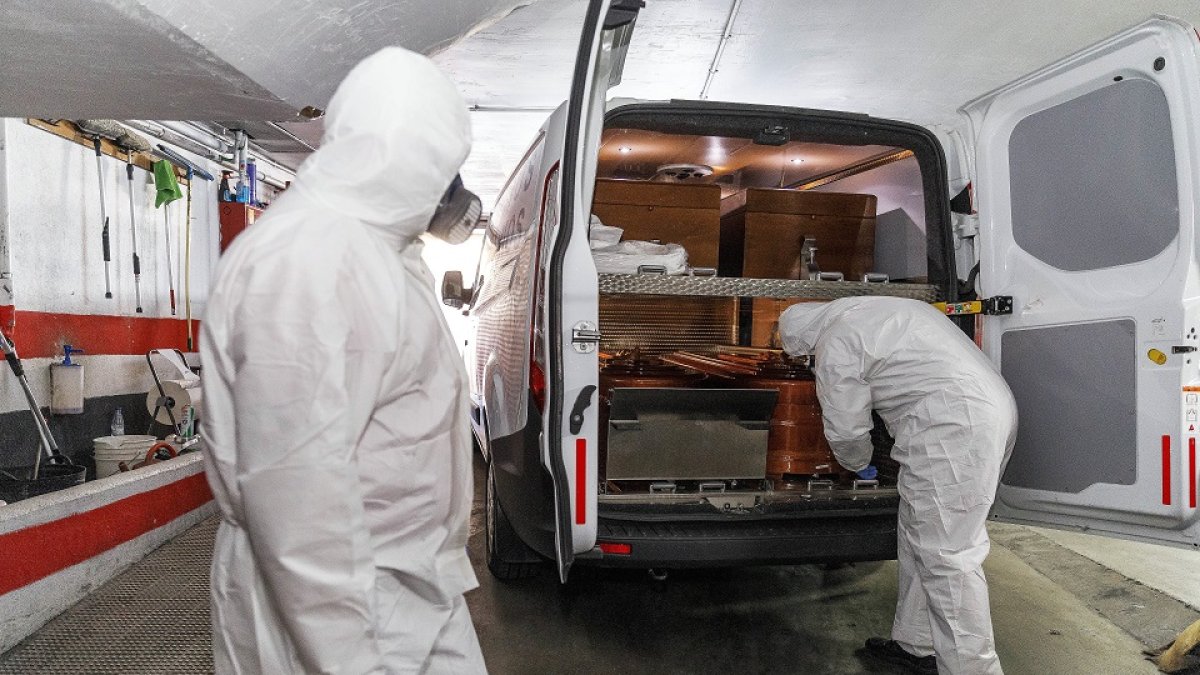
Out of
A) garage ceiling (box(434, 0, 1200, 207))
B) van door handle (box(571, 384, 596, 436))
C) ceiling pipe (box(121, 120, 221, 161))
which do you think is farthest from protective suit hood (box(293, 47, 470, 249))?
ceiling pipe (box(121, 120, 221, 161))

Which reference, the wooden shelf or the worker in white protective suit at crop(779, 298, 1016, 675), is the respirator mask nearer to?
the worker in white protective suit at crop(779, 298, 1016, 675)

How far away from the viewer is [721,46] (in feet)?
16.3

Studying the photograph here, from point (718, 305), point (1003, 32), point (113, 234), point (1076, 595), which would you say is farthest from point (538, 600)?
point (1003, 32)

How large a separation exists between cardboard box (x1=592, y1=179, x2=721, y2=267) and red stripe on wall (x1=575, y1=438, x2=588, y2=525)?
173 centimetres

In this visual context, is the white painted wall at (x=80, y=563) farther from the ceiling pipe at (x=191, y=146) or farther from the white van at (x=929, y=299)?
the ceiling pipe at (x=191, y=146)

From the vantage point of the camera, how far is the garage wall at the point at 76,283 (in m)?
4.25

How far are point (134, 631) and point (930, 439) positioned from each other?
3553mm

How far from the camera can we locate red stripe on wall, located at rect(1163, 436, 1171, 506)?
2.46 metres

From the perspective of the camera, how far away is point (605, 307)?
4.45 meters

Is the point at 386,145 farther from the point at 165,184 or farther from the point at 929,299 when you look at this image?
the point at 165,184

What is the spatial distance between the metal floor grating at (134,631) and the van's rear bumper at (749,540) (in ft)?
5.94

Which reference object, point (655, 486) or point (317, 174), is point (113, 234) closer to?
point (655, 486)

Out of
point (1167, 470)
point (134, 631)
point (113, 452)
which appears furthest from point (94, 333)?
point (1167, 470)

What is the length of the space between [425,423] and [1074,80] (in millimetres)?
2748
